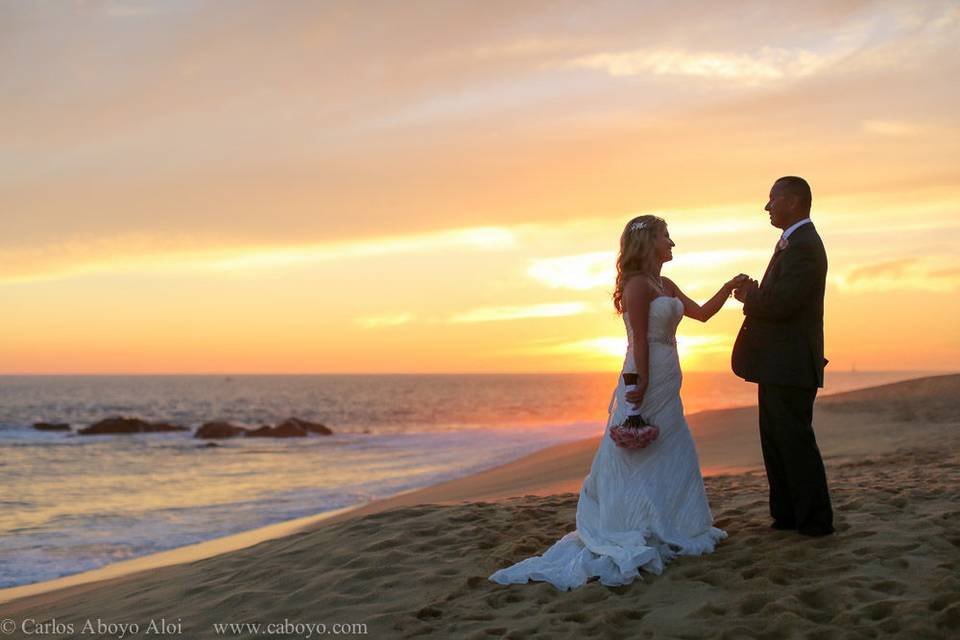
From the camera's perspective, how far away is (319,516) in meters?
11.8

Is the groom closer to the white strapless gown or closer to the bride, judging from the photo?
the bride

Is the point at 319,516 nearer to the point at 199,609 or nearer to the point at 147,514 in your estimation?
the point at 147,514

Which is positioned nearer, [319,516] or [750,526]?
[750,526]

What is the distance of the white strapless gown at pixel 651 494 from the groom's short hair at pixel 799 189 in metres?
1.03

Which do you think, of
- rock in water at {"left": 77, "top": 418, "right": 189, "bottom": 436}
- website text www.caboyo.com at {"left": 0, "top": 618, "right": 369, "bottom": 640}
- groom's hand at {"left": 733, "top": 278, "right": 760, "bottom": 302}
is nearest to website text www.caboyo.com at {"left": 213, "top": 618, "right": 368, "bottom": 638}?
website text www.caboyo.com at {"left": 0, "top": 618, "right": 369, "bottom": 640}

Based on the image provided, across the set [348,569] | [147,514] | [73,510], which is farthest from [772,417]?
[73,510]

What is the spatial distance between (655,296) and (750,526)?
1842 mm

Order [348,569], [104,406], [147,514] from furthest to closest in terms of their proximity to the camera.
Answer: [104,406] → [147,514] → [348,569]

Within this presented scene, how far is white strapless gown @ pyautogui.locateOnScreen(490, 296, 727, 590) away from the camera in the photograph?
521 centimetres

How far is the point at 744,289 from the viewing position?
5570 mm

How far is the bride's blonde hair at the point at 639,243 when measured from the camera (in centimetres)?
546

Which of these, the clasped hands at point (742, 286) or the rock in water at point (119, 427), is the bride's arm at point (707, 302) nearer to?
the clasped hands at point (742, 286)

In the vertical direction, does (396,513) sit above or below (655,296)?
below

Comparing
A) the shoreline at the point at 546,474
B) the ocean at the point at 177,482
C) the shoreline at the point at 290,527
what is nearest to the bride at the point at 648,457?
the shoreline at the point at 546,474
